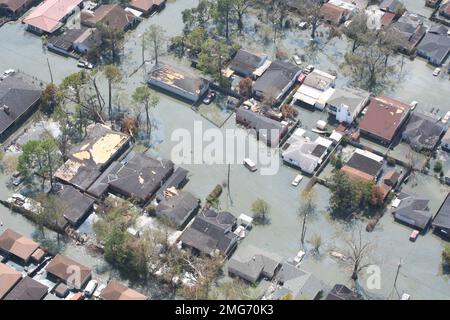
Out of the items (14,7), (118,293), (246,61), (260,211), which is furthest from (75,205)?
(14,7)

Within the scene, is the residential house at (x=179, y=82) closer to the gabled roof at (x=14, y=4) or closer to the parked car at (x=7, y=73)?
the parked car at (x=7, y=73)

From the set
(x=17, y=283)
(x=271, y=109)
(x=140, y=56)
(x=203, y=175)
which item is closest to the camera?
(x=17, y=283)

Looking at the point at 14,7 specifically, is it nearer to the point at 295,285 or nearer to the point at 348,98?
the point at 348,98

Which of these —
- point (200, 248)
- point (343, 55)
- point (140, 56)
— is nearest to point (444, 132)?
point (343, 55)

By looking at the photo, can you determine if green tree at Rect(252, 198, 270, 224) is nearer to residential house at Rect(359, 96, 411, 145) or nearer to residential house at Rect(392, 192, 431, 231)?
residential house at Rect(392, 192, 431, 231)

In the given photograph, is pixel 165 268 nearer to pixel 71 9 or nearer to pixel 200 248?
pixel 200 248
